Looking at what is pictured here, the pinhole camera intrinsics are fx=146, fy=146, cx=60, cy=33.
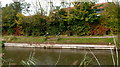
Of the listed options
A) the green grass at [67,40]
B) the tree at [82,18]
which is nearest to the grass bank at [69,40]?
the green grass at [67,40]

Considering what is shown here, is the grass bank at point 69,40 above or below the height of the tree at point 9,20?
below

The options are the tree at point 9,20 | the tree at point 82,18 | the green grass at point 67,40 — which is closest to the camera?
the green grass at point 67,40

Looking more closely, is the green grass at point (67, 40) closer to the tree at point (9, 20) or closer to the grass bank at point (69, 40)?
the grass bank at point (69, 40)

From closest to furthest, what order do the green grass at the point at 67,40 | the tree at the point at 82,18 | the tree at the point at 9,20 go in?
the green grass at the point at 67,40 → the tree at the point at 82,18 → the tree at the point at 9,20

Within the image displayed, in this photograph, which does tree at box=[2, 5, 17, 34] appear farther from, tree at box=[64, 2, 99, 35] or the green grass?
tree at box=[64, 2, 99, 35]

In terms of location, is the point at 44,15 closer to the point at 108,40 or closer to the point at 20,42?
the point at 20,42

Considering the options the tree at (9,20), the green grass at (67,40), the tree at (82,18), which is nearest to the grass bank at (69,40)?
the green grass at (67,40)

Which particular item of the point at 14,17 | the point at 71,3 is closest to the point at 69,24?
the point at 71,3

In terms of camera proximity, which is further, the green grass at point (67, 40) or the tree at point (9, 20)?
the tree at point (9, 20)

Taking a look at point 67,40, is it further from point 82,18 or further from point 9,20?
point 9,20

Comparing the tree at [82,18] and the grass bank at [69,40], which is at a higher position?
the tree at [82,18]

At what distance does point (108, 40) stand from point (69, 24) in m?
3.34

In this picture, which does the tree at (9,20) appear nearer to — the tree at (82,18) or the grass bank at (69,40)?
the grass bank at (69,40)

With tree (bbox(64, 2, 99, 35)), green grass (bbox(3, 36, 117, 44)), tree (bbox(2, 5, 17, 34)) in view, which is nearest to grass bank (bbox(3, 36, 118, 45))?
green grass (bbox(3, 36, 117, 44))
